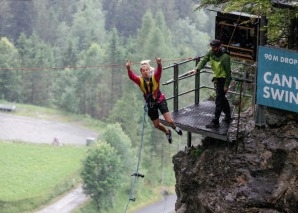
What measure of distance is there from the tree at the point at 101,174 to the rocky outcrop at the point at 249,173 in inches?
2377

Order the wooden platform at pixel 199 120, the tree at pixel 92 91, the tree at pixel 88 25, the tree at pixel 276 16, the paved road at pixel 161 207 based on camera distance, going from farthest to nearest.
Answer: the tree at pixel 88 25
the tree at pixel 92 91
the paved road at pixel 161 207
the wooden platform at pixel 199 120
the tree at pixel 276 16

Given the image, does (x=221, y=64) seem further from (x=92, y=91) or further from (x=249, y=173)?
(x=92, y=91)

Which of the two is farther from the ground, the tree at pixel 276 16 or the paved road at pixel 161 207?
the tree at pixel 276 16

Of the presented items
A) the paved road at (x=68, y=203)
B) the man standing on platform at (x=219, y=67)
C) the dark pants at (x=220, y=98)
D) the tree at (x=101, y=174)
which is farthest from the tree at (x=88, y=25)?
the man standing on platform at (x=219, y=67)

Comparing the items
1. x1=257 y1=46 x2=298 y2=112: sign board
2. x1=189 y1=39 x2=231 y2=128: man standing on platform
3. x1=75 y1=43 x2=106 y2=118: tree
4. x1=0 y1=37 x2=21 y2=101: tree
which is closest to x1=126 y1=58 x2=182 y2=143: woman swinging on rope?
x1=189 y1=39 x2=231 y2=128: man standing on platform

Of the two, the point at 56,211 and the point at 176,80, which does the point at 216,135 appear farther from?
the point at 56,211

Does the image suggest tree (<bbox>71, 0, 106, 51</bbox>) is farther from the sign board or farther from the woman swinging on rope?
the sign board

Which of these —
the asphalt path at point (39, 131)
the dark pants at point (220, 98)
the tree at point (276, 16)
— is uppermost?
the tree at point (276, 16)

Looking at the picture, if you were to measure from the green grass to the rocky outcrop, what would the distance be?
64.5m

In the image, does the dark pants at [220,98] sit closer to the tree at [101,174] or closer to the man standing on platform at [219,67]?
the man standing on platform at [219,67]

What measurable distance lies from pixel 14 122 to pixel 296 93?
98573 millimetres

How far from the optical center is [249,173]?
12.4 metres

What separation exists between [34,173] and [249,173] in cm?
7670

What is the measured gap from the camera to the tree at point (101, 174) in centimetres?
7425
